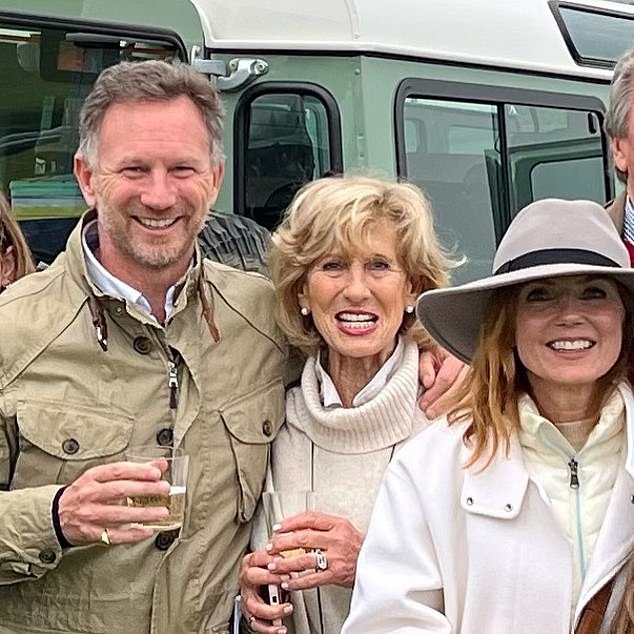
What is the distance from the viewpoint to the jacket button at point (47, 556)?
2584 mm

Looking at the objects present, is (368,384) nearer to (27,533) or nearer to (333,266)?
(333,266)

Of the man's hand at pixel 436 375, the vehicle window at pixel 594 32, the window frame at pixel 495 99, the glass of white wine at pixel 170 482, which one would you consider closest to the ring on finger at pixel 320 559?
the glass of white wine at pixel 170 482

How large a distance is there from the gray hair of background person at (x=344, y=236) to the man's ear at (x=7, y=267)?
3.11 ft

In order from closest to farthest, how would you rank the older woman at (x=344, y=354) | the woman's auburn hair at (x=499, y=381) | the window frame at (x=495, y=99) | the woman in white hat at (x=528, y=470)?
the woman in white hat at (x=528, y=470) < the woman's auburn hair at (x=499, y=381) < the older woman at (x=344, y=354) < the window frame at (x=495, y=99)

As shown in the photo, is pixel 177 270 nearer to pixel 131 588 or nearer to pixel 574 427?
pixel 131 588

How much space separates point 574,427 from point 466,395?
0.75 ft

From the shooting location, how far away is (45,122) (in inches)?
169

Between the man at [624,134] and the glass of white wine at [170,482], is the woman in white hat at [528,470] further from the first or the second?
the man at [624,134]

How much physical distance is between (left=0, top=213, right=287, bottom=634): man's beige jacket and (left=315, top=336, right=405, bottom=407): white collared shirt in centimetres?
16

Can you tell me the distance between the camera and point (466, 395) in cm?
256

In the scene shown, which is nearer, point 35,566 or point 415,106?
point 35,566

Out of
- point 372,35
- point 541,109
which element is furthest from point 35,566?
point 541,109

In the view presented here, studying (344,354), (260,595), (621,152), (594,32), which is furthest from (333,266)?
(594,32)

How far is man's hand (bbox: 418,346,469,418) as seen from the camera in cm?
292
